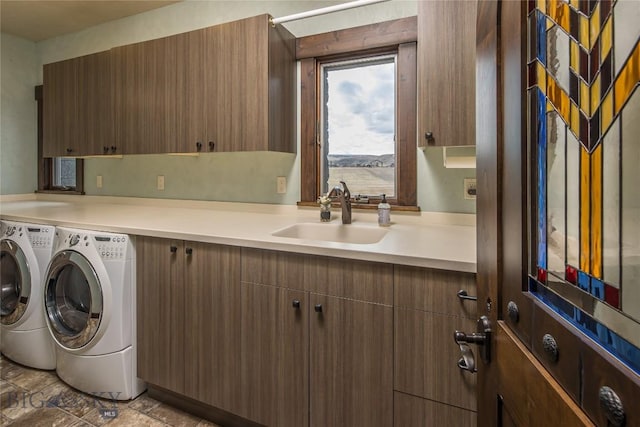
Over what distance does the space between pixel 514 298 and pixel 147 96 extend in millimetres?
2458

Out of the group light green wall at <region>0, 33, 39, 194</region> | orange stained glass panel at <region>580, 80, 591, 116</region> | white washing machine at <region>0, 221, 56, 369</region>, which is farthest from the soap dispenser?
light green wall at <region>0, 33, 39, 194</region>

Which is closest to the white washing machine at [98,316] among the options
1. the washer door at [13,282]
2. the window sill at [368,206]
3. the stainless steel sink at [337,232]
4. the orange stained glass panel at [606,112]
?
the washer door at [13,282]

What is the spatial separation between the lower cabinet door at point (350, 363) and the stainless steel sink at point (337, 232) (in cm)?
53

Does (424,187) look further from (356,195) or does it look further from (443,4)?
(443,4)

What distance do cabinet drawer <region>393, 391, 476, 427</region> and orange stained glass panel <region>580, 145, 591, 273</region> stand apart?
3.29 feet

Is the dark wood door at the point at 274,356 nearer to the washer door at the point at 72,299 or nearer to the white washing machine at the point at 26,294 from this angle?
the washer door at the point at 72,299

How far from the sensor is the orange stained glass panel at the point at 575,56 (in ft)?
1.48

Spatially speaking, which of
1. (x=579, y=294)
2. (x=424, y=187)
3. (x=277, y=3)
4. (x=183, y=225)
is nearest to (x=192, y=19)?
(x=277, y=3)

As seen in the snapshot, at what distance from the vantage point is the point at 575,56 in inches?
18.0

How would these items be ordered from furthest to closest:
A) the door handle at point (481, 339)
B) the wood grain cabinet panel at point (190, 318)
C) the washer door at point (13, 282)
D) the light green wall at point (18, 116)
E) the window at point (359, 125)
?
the light green wall at point (18, 116) < the washer door at point (13, 282) < the window at point (359, 125) < the wood grain cabinet panel at point (190, 318) < the door handle at point (481, 339)

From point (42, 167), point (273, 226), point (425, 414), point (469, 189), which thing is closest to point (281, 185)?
point (273, 226)

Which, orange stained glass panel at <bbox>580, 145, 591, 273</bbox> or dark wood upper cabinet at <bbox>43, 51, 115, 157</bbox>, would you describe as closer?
orange stained glass panel at <bbox>580, 145, 591, 273</bbox>

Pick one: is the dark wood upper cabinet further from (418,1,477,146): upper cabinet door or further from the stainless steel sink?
(418,1,477,146): upper cabinet door

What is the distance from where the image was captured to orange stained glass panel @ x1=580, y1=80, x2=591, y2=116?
432 mm
